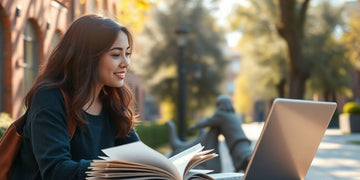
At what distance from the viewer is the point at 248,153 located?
6938mm

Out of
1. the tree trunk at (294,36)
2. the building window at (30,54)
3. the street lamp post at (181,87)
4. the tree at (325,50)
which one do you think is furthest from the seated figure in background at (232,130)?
the tree at (325,50)

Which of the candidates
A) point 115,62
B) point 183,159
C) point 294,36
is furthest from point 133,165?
point 294,36

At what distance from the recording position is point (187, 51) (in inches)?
1213

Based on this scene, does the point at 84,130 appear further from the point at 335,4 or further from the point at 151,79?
the point at 335,4

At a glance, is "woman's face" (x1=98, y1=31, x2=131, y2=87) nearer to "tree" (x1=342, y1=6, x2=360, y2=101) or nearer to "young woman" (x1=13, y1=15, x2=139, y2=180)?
"young woman" (x1=13, y1=15, x2=139, y2=180)

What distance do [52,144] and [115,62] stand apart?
0.52 m

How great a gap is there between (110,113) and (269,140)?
886 millimetres

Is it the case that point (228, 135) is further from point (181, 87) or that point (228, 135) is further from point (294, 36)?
point (294, 36)

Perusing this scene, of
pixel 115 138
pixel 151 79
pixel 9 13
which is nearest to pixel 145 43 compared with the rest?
pixel 151 79

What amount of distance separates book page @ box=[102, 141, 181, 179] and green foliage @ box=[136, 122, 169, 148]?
12.2 metres

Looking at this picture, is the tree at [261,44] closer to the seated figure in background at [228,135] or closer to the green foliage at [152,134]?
the green foliage at [152,134]

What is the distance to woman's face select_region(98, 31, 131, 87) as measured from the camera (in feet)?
8.05

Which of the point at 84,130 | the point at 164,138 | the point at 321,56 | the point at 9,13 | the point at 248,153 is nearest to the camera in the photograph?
the point at 84,130

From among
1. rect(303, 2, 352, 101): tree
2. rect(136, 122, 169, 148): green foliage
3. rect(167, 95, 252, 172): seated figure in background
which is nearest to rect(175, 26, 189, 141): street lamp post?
rect(136, 122, 169, 148): green foliage
